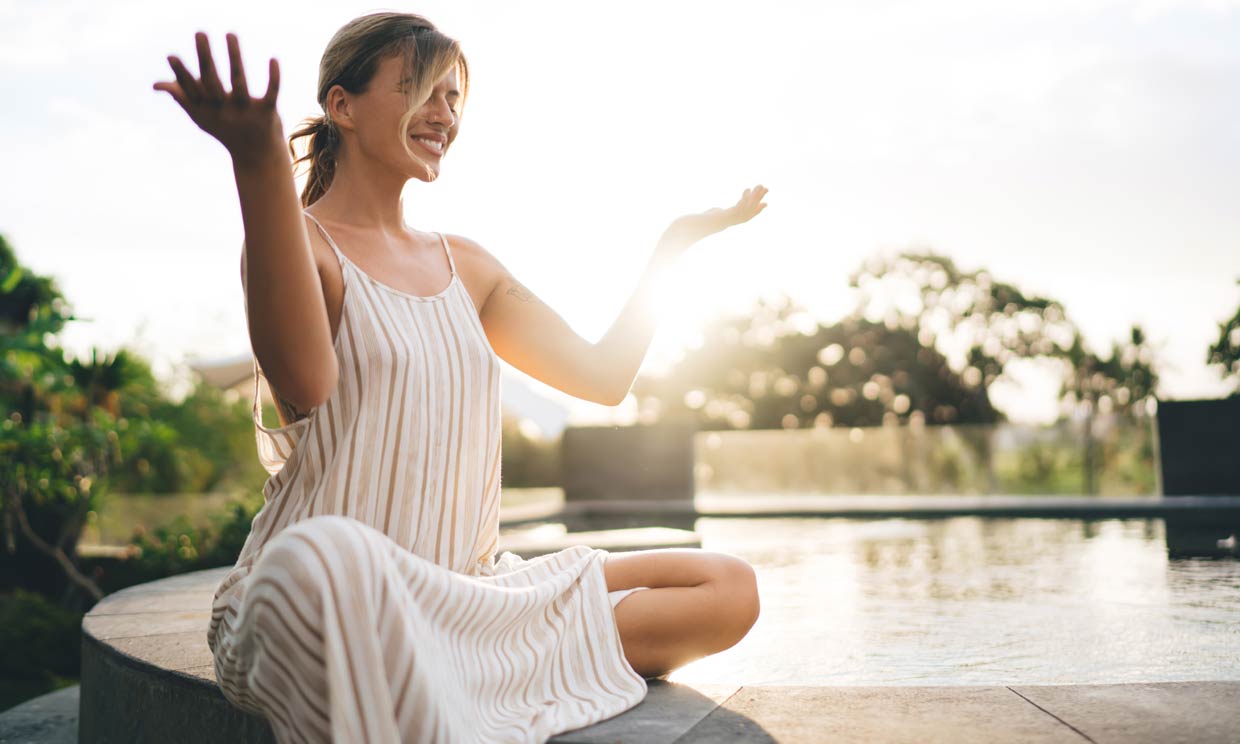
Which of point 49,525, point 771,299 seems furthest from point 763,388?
point 49,525

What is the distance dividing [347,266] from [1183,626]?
3.07m

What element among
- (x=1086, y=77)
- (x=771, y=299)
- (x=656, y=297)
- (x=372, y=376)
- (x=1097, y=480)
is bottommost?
(x=1097, y=480)

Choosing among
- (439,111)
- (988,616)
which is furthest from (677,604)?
(988,616)

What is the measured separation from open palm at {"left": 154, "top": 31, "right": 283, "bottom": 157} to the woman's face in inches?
22.6

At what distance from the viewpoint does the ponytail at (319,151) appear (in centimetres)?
205

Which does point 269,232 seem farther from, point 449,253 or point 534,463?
point 534,463

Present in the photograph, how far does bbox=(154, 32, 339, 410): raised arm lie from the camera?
4.27 ft

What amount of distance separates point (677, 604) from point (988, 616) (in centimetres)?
229

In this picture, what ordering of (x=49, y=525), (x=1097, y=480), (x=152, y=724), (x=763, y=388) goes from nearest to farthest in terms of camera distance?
(x=152, y=724) → (x=49, y=525) → (x=1097, y=480) → (x=763, y=388)

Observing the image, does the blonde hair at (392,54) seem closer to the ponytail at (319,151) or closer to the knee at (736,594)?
the ponytail at (319,151)

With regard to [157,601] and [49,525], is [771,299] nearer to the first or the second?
[49,525]

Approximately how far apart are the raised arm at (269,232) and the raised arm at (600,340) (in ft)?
2.28

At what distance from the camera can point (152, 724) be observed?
2.46 metres

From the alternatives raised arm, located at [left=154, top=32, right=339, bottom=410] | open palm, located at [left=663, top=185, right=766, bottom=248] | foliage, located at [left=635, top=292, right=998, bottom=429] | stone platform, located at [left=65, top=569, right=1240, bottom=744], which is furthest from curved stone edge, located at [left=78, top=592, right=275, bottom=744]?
foliage, located at [left=635, top=292, right=998, bottom=429]
